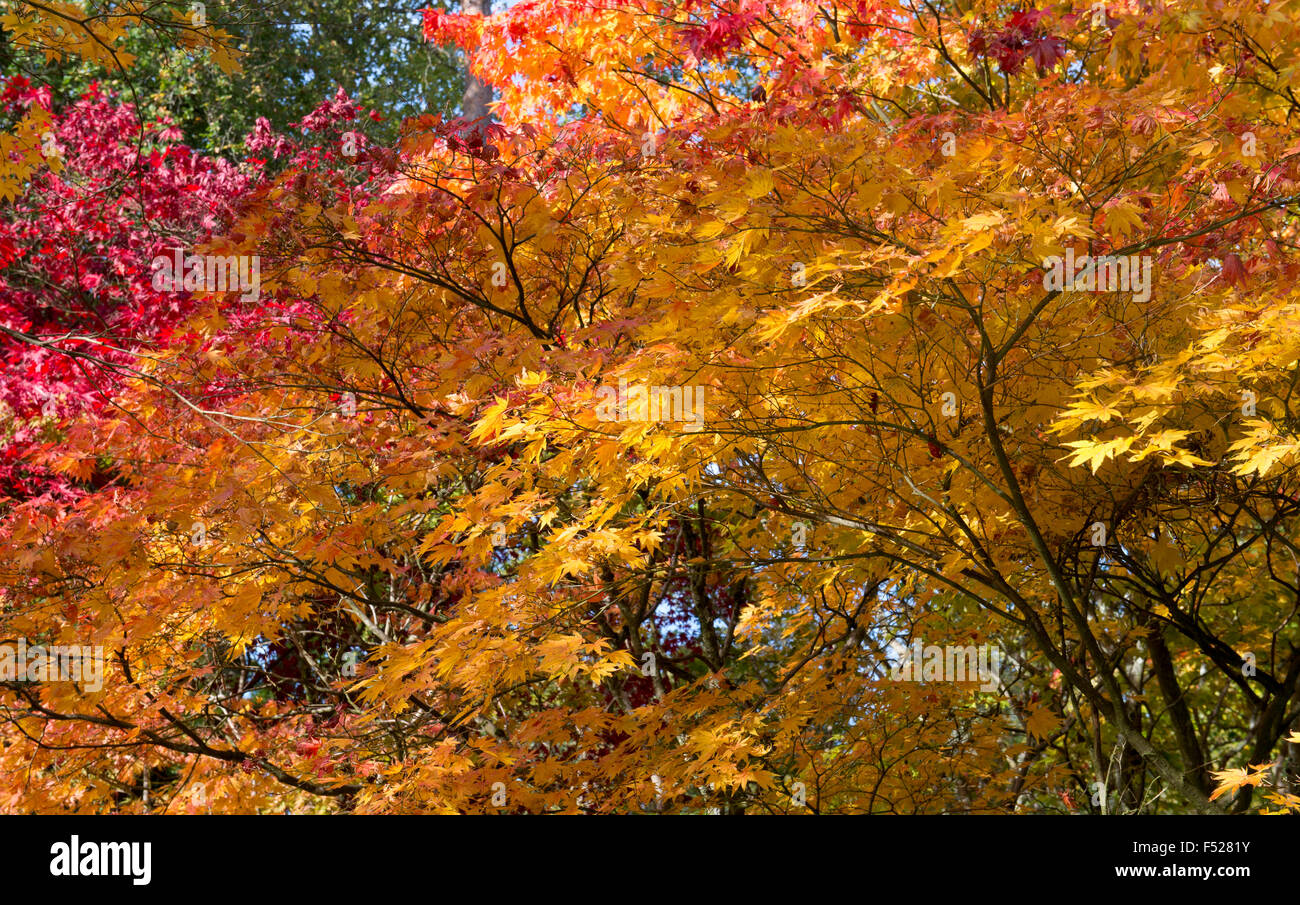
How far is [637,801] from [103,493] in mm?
3415

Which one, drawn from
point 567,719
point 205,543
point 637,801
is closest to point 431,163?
point 205,543

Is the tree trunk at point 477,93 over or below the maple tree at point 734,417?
over

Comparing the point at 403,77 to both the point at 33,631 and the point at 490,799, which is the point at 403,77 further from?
the point at 490,799

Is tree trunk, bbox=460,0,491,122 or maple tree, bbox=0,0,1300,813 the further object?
tree trunk, bbox=460,0,491,122

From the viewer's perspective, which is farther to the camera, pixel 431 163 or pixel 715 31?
pixel 715 31

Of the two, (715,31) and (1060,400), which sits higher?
(715,31)

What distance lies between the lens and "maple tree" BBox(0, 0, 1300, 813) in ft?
12.3

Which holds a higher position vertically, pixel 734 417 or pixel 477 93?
pixel 477 93

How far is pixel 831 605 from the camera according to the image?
6598 mm

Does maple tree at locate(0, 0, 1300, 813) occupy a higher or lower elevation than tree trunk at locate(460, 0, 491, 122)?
lower

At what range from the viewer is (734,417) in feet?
13.1

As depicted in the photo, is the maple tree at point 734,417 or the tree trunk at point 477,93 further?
the tree trunk at point 477,93

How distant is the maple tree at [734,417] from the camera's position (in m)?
3.74

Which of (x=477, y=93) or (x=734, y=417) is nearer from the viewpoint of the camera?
(x=734, y=417)
